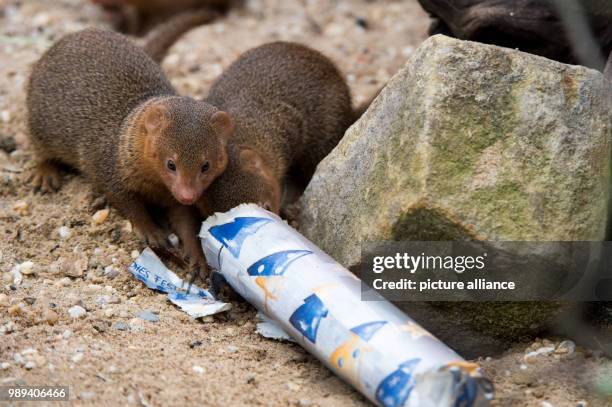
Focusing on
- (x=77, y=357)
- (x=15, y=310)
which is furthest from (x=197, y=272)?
(x=77, y=357)

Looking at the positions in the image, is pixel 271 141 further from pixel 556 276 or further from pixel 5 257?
pixel 556 276

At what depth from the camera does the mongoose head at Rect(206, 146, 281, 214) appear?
11.4 feet

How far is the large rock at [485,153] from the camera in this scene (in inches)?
108

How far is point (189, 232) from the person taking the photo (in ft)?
12.3

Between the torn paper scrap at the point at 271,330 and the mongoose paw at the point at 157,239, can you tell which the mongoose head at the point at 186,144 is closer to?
the mongoose paw at the point at 157,239

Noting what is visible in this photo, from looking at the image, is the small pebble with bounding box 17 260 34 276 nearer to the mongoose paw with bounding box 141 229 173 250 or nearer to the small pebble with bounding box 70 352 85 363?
the mongoose paw with bounding box 141 229 173 250

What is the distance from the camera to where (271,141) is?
13.6ft

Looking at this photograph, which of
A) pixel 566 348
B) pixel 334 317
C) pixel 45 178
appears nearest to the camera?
pixel 334 317

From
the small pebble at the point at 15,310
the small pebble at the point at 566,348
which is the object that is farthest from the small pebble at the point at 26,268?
the small pebble at the point at 566,348

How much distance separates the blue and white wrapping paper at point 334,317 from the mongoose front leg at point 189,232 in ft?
1.00

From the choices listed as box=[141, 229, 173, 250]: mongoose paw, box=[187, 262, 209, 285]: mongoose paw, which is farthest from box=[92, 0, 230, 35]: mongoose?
box=[187, 262, 209, 285]: mongoose paw

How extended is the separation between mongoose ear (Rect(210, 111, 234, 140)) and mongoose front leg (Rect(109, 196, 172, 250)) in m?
0.52

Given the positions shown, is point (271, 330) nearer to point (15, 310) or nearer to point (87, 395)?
point (87, 395)

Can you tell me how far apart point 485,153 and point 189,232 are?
1438mm
